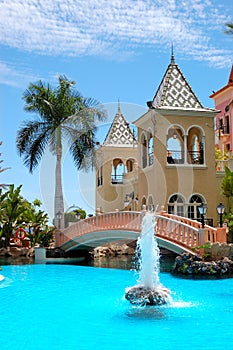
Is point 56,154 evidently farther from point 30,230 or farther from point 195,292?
point 195,292

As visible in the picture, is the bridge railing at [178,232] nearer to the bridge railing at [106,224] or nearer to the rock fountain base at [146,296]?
the bridge railing at [106,224]

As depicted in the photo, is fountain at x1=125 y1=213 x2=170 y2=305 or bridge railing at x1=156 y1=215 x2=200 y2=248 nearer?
fountain at x1=125 y1=213 x2=170 y2=305

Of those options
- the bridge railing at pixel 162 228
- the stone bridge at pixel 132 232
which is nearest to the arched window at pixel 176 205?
the stone bridge at pixel 132 232

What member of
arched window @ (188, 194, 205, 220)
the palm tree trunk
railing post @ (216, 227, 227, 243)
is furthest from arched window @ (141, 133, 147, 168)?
railing post @ (216, 227, 227, 243)

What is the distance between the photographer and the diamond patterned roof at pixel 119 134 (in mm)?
31719

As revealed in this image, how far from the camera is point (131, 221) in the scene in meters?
18.9

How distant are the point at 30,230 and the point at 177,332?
58.2 feet

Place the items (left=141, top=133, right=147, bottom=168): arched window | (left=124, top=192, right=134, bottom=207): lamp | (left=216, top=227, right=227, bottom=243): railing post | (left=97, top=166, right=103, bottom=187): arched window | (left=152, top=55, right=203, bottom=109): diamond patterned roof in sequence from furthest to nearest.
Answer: (left=97, top=166, right=103, bottom=187): arched window < (left=124, top=192, right=134, bottom=207): lamp < (left=141, top=133, right=147, bottom=168): arched window < (left=152, top=55, right=203, bottom=109): diamond patterned roof < (left=216, top=227, right=227, bottom=243): railing post

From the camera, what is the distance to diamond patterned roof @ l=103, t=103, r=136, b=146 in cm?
3172

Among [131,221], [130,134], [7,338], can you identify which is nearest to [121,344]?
[7,338]

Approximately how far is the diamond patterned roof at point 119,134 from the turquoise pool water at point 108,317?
17.9m

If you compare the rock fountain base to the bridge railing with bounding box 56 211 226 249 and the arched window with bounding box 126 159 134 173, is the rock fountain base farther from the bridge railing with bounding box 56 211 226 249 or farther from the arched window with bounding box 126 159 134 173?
the arched window with bounding box 126 159 134 173

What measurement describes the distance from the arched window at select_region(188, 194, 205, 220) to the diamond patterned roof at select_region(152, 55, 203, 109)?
461 cm

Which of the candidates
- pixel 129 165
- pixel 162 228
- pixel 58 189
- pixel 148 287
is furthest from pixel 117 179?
pixel 148 287
